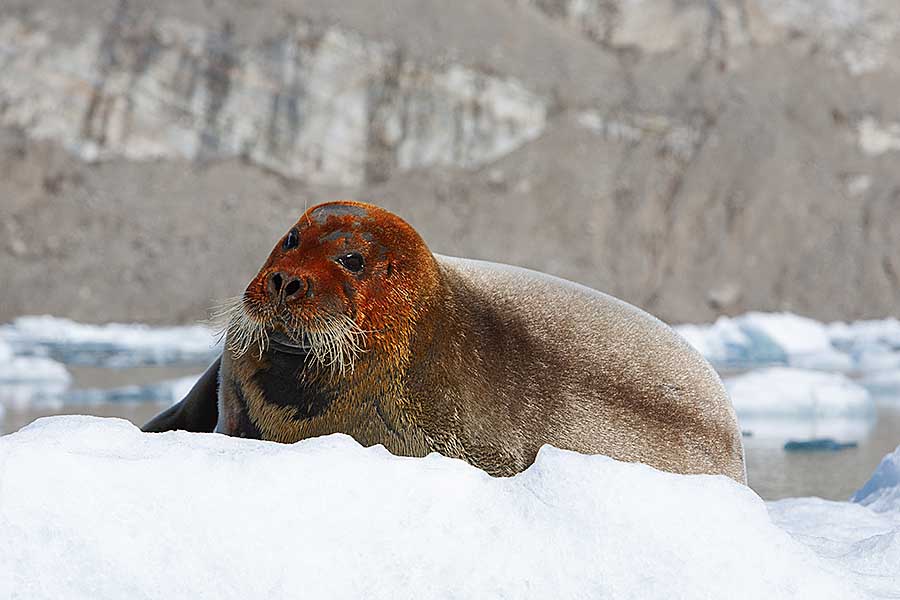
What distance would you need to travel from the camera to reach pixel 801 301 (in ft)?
99.2

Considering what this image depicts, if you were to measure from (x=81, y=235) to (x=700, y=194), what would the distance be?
18.4 metres

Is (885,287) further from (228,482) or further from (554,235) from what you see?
(228,482)

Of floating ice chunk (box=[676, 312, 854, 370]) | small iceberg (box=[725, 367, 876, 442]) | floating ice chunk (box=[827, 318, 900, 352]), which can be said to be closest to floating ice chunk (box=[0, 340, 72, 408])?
small iceberg (box=[725, 367, 876, 442])

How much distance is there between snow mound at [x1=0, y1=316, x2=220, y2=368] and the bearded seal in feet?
53.0

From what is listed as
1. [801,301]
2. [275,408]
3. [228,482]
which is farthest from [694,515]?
[801,301]

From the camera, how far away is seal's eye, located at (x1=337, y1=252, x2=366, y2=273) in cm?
310

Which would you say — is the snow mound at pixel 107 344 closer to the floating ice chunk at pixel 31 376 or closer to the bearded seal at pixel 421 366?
the floating ice chunk at pixel 31 376

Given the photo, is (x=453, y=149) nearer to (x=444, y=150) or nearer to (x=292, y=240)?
(x=444, y=150)

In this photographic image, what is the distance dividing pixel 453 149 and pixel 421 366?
96.9ft

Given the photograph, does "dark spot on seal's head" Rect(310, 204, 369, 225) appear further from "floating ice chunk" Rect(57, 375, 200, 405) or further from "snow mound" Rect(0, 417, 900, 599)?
"floating ice chunk" Rect(57, 375, 200, 405)

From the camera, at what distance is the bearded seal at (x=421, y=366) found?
3061mm

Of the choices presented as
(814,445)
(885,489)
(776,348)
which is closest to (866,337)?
(776,348)

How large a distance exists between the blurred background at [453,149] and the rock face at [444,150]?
7 centimetres

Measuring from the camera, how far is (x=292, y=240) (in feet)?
10.5
